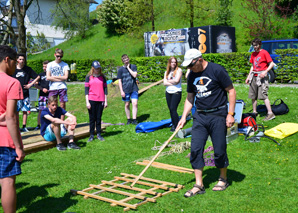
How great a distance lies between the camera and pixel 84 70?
72.8 feet

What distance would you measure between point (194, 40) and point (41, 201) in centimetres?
1899

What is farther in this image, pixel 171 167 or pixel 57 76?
pixel 57 76

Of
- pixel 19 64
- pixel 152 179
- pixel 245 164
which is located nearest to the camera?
pixel 152 179

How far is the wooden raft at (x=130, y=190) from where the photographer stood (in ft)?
15.8

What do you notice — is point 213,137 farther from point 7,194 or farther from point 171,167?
point 7,194

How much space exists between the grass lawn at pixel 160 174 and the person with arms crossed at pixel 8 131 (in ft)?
3.50

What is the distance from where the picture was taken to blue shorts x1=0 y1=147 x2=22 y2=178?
381 cm

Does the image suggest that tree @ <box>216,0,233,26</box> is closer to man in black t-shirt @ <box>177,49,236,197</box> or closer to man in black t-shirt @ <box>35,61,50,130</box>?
man in black t-shirt @ <box>35,61,50,130</box>

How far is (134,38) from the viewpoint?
111ft

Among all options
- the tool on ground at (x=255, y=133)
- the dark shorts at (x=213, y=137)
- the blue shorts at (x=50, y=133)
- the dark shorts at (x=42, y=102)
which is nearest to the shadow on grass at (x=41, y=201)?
the dark shorts at (x=213, y=137)

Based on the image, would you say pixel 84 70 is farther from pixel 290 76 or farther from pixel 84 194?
pixel 84 194

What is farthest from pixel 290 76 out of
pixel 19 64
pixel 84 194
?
pixel 84 194

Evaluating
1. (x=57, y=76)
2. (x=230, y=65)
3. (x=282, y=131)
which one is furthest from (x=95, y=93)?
(x=230, y=65)

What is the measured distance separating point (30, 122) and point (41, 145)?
4.46 metres
